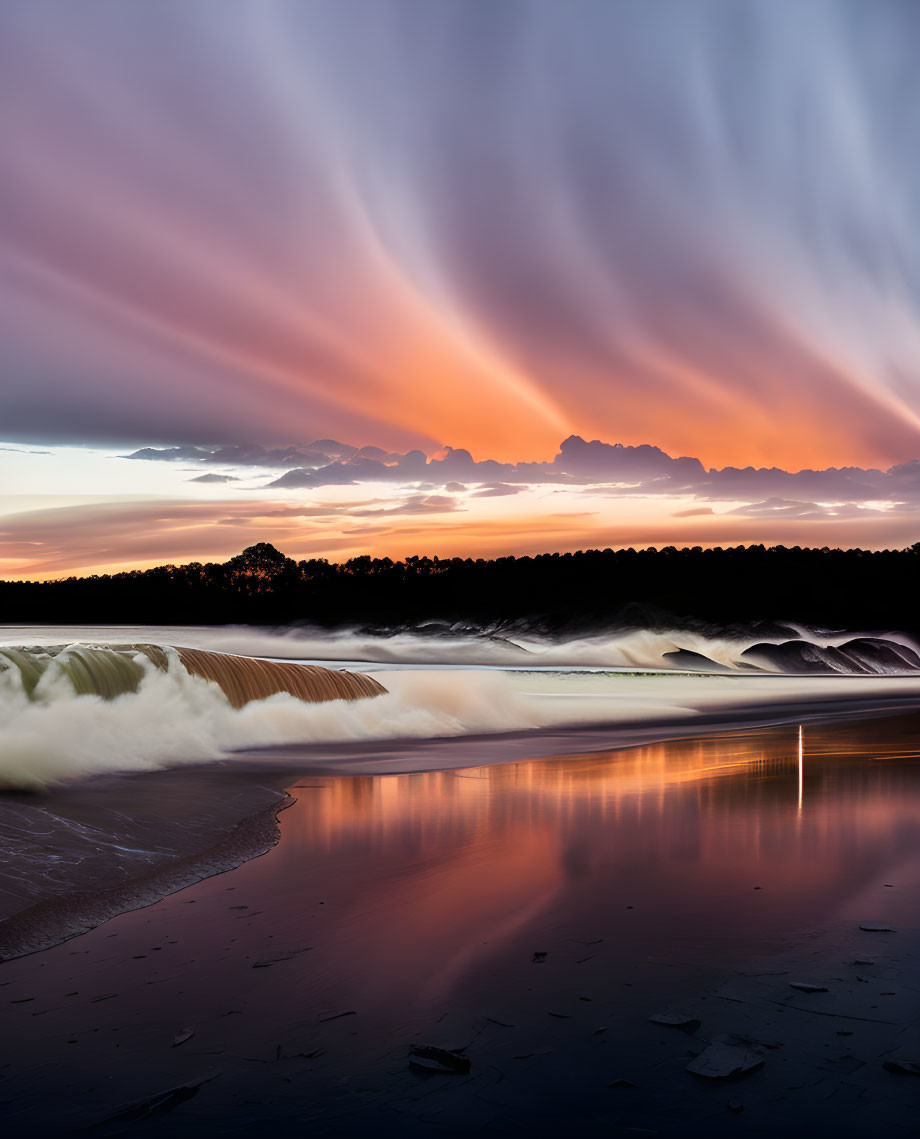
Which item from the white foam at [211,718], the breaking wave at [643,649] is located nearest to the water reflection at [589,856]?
the white foam at [211,718]

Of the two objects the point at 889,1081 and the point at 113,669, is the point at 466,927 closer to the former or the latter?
the point at 889,1081

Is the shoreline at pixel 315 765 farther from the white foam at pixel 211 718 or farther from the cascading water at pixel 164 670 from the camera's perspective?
the cascading water at pixel 164 670

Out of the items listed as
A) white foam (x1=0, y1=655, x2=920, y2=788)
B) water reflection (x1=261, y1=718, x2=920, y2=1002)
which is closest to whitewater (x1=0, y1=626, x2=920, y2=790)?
white foam (x1=0, y1=655, x2=920, y2=788)

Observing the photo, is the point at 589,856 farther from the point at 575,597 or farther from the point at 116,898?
the point at 575,597

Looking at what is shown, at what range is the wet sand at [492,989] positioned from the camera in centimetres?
385

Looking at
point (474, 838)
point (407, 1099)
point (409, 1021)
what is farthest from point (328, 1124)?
point (474, 838)

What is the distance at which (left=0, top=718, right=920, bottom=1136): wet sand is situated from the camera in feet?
12.6

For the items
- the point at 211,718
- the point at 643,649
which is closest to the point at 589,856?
the point at 211,718

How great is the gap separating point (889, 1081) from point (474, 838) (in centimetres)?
510

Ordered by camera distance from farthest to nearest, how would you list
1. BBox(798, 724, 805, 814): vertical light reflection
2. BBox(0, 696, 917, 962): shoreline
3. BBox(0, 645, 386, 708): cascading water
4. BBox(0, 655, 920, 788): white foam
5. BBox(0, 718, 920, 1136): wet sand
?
BBox(0, 645, 386, 708): cascading water
BBox(0, 655, 920, 788): white foam
BBox(798, 724, 805, 814): vertical light reflection
BBox(0, 696, 917, 962): shoreline
BBox(0, 718, 920, 1136): wet sand

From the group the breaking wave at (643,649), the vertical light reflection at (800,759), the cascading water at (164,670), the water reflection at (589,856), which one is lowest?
the breaking wave at (643,649)

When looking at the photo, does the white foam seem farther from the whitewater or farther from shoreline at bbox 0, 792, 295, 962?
shoreline at bbox 0, 792, 295, 962

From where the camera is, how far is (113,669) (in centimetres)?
1795

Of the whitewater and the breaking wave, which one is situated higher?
the whitewater
